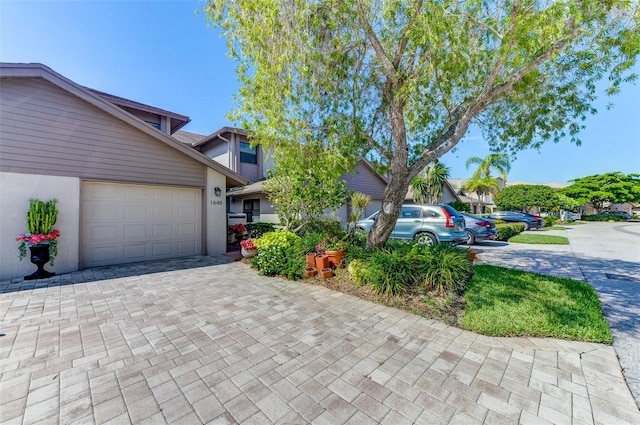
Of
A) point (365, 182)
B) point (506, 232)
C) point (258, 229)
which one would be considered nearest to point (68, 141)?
point (258, 229)

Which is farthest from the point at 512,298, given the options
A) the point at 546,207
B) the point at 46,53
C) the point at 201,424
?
the point at 546,207

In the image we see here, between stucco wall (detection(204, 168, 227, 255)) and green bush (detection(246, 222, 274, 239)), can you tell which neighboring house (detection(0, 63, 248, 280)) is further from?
green bush (detection(246, 222, 274, 239))

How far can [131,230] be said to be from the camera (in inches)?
283

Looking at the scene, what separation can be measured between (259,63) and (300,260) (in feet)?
13.8

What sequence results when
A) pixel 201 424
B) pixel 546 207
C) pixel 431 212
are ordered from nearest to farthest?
pixel 201 424, pixel 431 212, pixel 546 207

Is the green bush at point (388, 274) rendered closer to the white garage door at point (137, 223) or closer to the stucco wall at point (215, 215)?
the stucco wall at point (215, 215)

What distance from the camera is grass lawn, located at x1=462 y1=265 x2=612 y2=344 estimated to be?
3.33 metres

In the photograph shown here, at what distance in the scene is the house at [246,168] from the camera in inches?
478

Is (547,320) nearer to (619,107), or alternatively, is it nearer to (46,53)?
(619,107)

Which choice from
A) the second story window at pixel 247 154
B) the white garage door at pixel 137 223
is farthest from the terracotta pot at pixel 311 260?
the second story window at pixel 247 154

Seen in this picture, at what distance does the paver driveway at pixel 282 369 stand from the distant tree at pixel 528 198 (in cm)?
3726

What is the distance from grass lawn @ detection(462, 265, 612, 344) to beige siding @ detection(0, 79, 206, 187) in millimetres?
8287

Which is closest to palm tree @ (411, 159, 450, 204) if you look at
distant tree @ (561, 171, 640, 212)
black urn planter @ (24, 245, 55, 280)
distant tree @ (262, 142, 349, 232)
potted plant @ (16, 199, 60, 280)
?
distant tree @ (262, 142, 349, 232)

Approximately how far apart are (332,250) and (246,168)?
27.9 ft
